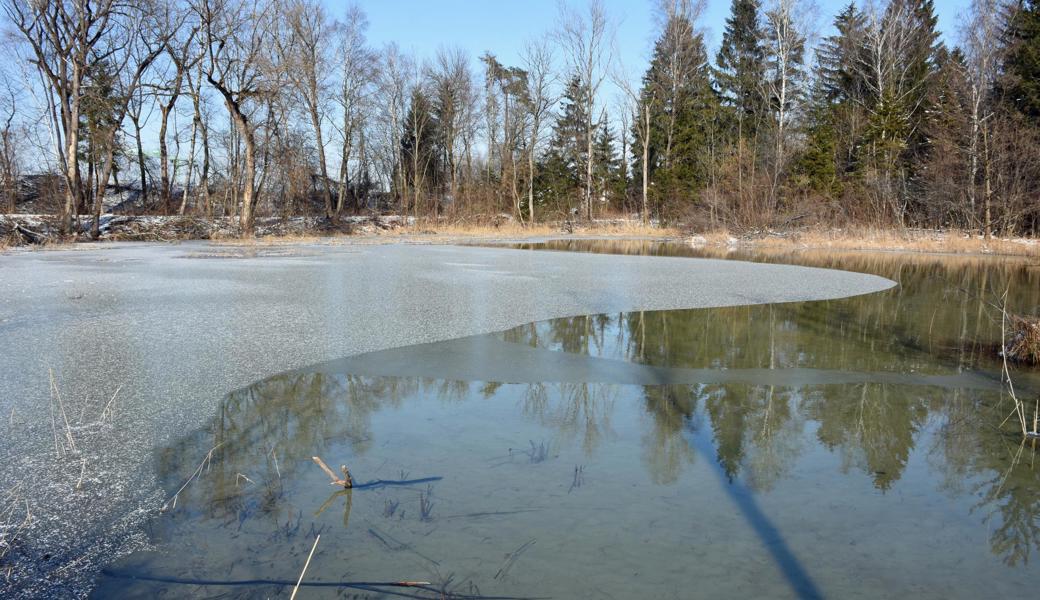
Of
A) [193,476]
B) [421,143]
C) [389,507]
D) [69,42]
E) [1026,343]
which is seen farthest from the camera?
[421,143]

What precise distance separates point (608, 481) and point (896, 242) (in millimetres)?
21613

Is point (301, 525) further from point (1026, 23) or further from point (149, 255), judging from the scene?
point (1026, 23)

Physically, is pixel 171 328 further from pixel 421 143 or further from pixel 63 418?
pixel 421 143

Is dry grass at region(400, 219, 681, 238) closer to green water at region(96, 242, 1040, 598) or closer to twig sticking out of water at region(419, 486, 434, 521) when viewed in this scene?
green water at region(96, 242, 1040, 598)

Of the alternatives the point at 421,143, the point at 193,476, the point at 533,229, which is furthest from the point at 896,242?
the point at 421,143

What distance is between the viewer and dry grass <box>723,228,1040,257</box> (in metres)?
19.4

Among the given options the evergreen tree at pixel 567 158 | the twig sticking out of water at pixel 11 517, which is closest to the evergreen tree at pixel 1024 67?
the evergreen tree at pixel 567 158

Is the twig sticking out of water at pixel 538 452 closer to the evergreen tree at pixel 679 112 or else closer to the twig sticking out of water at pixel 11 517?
the twig sticking out of water at pixel 11 517

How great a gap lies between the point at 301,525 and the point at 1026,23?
2838 centimetres

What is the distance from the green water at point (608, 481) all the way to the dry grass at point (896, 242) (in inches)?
668

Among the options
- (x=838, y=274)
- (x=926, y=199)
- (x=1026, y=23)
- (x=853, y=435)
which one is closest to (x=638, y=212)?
(x=926, y=199)

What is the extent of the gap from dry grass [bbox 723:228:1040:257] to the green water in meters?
17.0

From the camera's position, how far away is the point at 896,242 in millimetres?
21016

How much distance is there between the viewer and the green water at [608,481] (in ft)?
7.31
